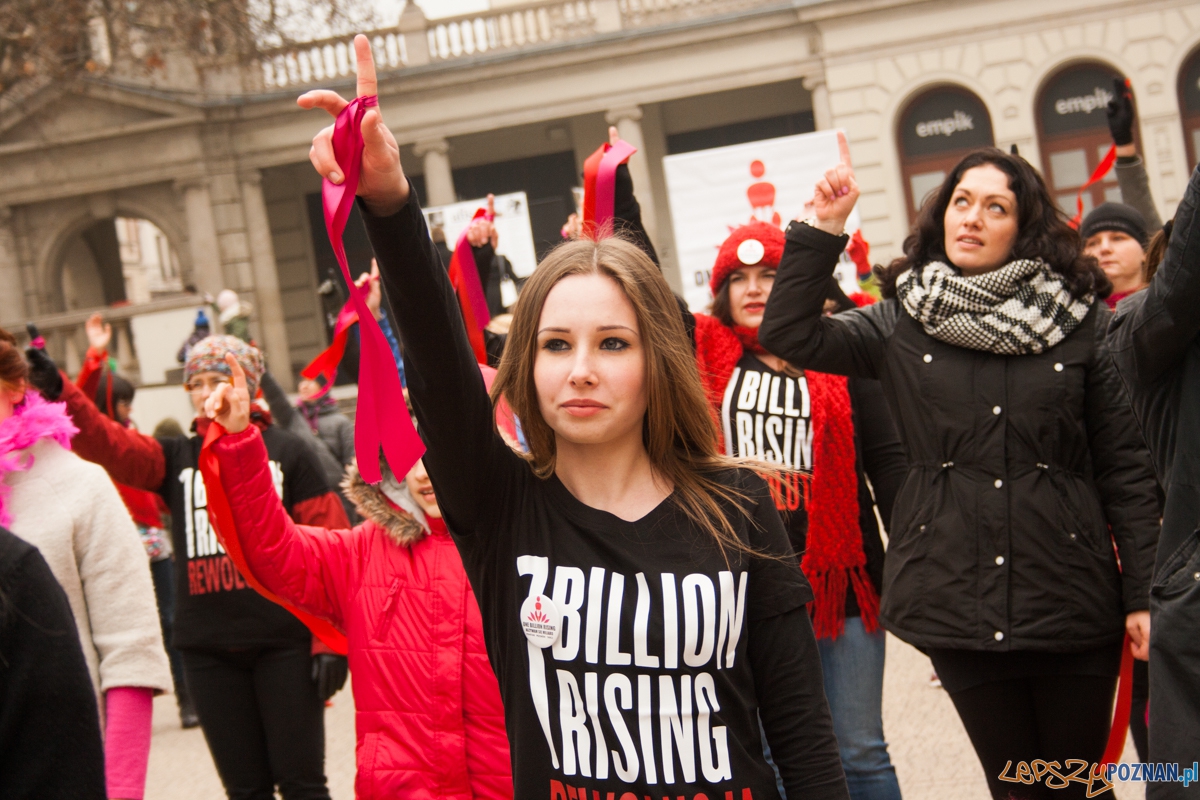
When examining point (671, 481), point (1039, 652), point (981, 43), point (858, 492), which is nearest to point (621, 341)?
point (671, 481)

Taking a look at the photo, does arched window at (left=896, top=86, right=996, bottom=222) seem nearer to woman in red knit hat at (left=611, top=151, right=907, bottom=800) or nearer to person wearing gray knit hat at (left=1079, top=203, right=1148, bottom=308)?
person wearing gray knit hat at (left=1079, top=203, right=1148, bottom=308)

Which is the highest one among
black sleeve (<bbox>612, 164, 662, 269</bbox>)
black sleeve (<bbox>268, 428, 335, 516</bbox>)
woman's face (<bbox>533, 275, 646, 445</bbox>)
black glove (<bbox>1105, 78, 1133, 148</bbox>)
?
black glove (<bbox>1105, 78, 1133, 148</bbox>)

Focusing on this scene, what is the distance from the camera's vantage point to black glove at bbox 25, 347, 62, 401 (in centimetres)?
365

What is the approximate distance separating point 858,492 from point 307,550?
5.61 feet

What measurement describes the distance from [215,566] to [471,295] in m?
1.36

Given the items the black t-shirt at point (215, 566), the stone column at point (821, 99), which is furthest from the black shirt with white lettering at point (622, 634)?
the stone column at point (821, 99)

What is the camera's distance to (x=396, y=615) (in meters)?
2.94

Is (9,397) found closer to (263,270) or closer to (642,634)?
(642,634)

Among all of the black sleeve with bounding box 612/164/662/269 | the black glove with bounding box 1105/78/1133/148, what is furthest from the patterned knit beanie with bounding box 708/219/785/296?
the black glove with bounding box 1105/78/1133/148

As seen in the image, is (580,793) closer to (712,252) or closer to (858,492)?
(858,492)

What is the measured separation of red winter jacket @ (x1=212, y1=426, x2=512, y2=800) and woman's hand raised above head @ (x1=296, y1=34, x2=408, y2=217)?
1.33m

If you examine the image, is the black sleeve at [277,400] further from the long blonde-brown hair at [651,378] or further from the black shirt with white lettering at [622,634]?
the black shirt with white lettering at [622,634]

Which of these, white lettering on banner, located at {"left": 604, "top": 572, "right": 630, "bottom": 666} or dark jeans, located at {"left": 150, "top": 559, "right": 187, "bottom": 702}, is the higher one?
Result: white lettering on banner, located at {"left": 604, "top": 572, "right": 630, "bottom": 666}

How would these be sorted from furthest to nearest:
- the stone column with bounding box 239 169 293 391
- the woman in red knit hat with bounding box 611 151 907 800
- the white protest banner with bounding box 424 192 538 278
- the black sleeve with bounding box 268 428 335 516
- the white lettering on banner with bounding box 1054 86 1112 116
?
the stone column with bounding box 239 169 293 391 → the white lettering on banner with bounding box 1054 86 1112 116 → the white protest banner with bounding box 424 192 538 278 → the black sleeve with bounding box 268 428 335 516 → the woman in red knit hat with bounding box 611 151 907 800
